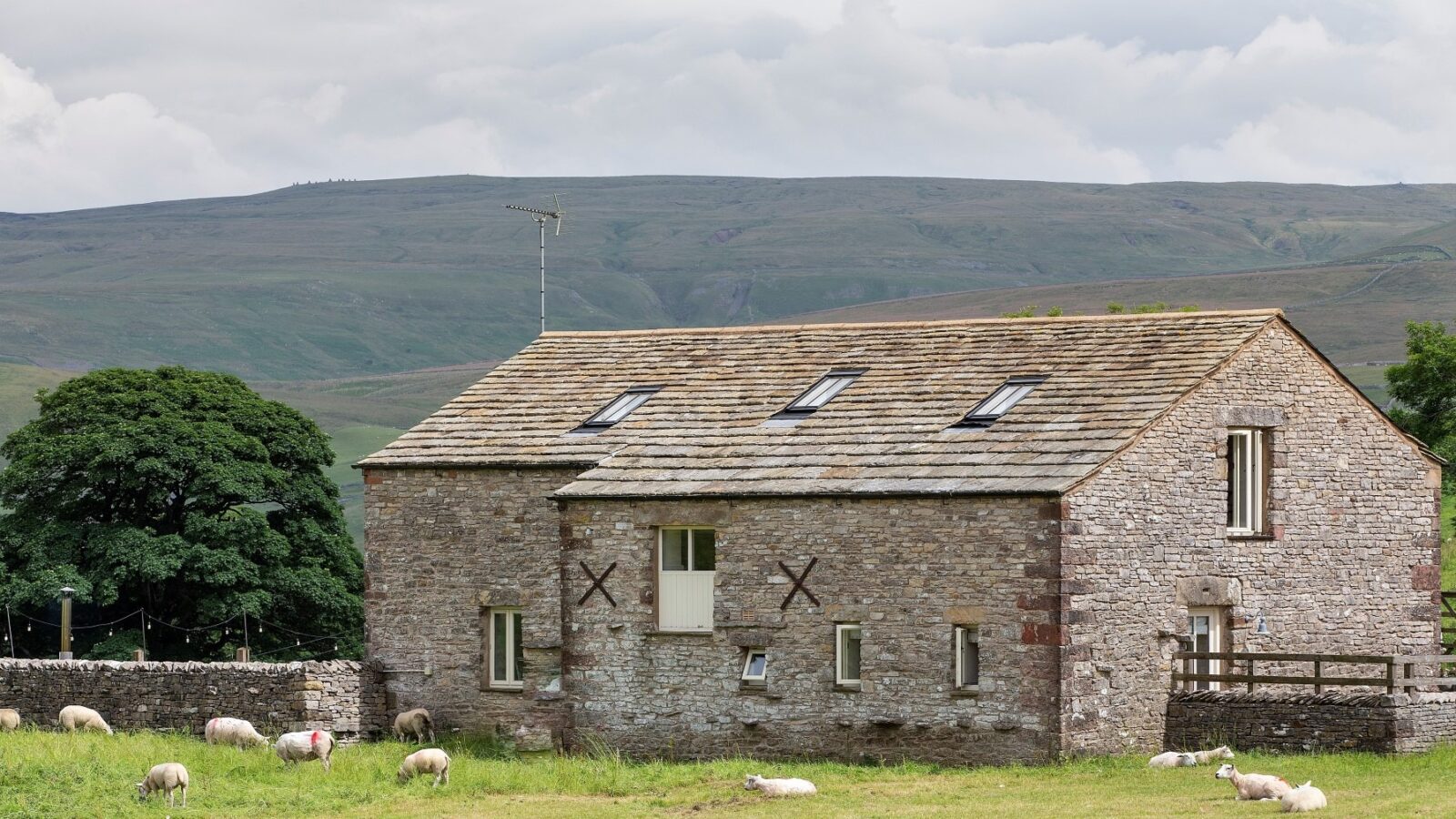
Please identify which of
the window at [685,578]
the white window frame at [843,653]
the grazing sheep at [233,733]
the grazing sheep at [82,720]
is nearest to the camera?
the white window frame at [843,653]

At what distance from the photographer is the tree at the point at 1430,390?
167 feet

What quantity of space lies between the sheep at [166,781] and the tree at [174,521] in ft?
66.6

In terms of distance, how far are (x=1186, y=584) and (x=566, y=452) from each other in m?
10.1

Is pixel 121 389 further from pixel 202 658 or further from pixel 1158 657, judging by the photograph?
pixel 1158 657

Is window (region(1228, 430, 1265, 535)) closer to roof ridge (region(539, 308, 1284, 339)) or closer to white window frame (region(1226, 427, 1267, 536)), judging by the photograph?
white window frame (region(1226, 427, 1267, 536))

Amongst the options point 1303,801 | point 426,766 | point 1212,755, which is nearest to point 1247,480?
point 1212,755

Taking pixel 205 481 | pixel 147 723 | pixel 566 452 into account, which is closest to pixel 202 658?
pixel 205 481

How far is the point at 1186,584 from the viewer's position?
100 feet

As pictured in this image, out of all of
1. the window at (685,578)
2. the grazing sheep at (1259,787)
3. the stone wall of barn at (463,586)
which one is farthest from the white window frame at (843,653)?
the grazing sheep at (1259,787)

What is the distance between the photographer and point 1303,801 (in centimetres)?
2262

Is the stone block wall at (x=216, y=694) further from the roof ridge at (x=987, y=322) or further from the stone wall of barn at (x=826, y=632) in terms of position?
the roof ridge at (x=987, y=322)

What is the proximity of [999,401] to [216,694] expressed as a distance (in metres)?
13.5

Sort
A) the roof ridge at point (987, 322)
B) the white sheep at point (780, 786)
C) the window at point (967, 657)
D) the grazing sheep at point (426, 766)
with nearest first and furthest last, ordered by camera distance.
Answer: the white sheep at point (780, 786)
the grazing sheep at point (426, 766)
the window at point (967, 657)
the roof ridge at point (987, 322)

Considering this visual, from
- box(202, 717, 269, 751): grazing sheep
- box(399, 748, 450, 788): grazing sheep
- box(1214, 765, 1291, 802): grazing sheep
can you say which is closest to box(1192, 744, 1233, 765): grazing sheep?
box(1214, 765, 1291, 802): grazing sheep
